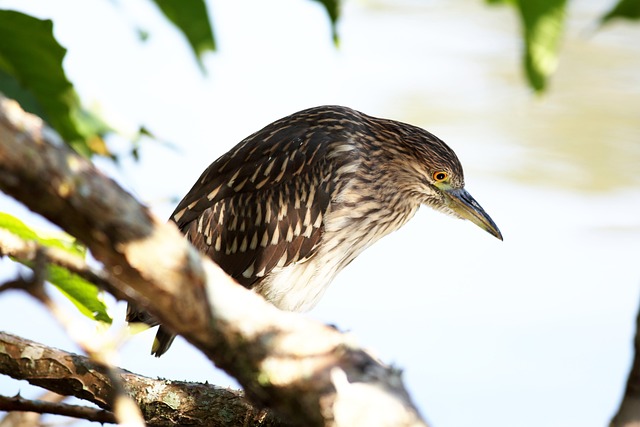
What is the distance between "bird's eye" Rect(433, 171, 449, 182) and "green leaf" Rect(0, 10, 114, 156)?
3.06 meters

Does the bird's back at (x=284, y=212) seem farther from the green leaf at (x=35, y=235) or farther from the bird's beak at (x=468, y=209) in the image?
the green leaf at (x=35, y=235)

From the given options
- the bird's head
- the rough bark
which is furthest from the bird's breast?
the rough bark

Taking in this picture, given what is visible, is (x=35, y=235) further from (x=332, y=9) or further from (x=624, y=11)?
(x=624, y=11)

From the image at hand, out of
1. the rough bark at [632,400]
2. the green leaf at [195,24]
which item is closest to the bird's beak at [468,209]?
the rough bark at [632,400]

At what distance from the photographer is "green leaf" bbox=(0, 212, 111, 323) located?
2.12 meters

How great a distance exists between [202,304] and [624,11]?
0.81 meters

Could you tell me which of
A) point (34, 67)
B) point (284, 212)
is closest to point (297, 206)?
point (284, 212)

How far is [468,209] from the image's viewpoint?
181 inches

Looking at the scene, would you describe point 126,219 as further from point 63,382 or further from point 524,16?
point 63,382

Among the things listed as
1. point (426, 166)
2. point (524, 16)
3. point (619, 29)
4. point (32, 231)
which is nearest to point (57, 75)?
point (32, 231)

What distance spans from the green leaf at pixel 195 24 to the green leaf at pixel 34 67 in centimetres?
45

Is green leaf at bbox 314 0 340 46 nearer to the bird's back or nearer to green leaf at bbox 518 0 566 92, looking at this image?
green leaf at bbox 518 0 566 92

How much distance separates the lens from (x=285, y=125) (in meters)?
4.51

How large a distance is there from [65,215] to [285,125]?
315 centimetres
